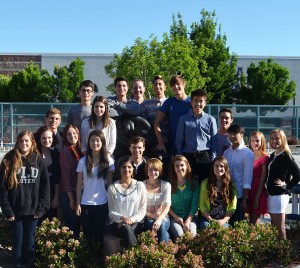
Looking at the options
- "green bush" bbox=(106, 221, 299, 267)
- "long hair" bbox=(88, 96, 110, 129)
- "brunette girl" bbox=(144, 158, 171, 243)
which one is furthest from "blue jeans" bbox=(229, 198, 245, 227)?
"long hair" bbox=(88, 96, 110, 129)

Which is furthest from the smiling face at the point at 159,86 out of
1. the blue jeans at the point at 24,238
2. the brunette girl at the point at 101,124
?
the blue jeans at the point at 24,238

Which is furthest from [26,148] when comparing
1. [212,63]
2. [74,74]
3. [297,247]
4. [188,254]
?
[74,74]

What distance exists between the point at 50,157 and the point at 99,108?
87 centimetres

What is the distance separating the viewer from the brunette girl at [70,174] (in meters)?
7.10

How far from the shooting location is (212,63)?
3725cm

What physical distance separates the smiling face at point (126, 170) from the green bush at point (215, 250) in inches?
28.2

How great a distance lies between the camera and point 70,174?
7109 mm

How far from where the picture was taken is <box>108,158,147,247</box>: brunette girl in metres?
6.50

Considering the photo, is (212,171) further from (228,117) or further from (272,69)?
(272,69)

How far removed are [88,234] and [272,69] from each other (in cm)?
3623

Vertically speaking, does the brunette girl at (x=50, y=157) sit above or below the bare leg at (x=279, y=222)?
above

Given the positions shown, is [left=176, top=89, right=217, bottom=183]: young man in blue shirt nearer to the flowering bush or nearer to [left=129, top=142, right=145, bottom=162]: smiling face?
[left=129, top=142, right=145, bottom=162]: smiling face

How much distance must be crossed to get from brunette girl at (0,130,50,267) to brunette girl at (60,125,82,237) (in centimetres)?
46

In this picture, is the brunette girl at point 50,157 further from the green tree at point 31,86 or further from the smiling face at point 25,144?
the green tree at point 31,86
